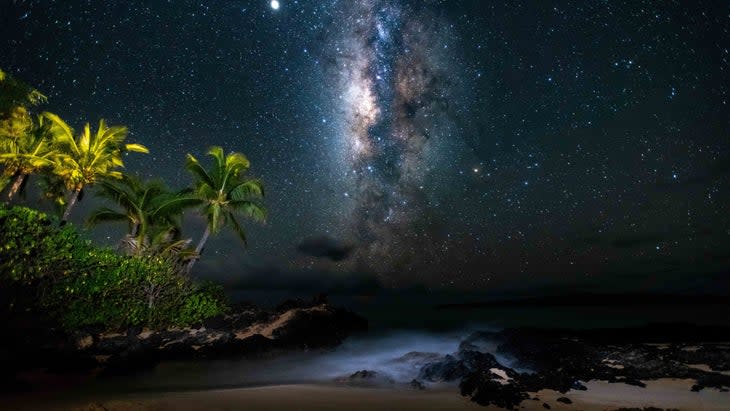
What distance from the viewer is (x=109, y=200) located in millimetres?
20234

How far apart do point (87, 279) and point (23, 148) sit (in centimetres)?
1104

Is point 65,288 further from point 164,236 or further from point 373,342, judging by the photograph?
point 373,342

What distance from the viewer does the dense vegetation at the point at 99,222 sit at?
10.6 meters

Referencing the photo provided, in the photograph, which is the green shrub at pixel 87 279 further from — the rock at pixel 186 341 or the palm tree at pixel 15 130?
the palm tree at pixel 15 130

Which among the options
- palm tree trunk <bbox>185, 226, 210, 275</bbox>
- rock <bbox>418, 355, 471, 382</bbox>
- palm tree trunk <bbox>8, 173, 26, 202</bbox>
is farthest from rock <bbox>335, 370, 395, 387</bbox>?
palm tree trunk <bbox>8, 173, 26, 202</bbox>

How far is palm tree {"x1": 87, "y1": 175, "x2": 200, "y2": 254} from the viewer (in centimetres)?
1978

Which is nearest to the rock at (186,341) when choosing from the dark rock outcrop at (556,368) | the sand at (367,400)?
the sand at (367,400)

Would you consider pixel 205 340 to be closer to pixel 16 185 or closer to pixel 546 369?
pixel 546 369

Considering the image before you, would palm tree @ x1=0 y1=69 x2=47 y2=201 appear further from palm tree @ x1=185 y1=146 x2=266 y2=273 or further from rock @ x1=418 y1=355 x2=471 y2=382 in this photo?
rock @ x1=418 y1=355 x2=471 y2=382

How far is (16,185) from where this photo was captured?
19250mm

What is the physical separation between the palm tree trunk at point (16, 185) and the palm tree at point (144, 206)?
3.60m

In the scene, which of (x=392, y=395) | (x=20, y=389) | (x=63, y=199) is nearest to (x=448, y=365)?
(x=392, y=395)

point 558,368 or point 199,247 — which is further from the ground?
point 199,247

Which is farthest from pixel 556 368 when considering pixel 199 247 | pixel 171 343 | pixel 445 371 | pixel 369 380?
pixel 199 247
